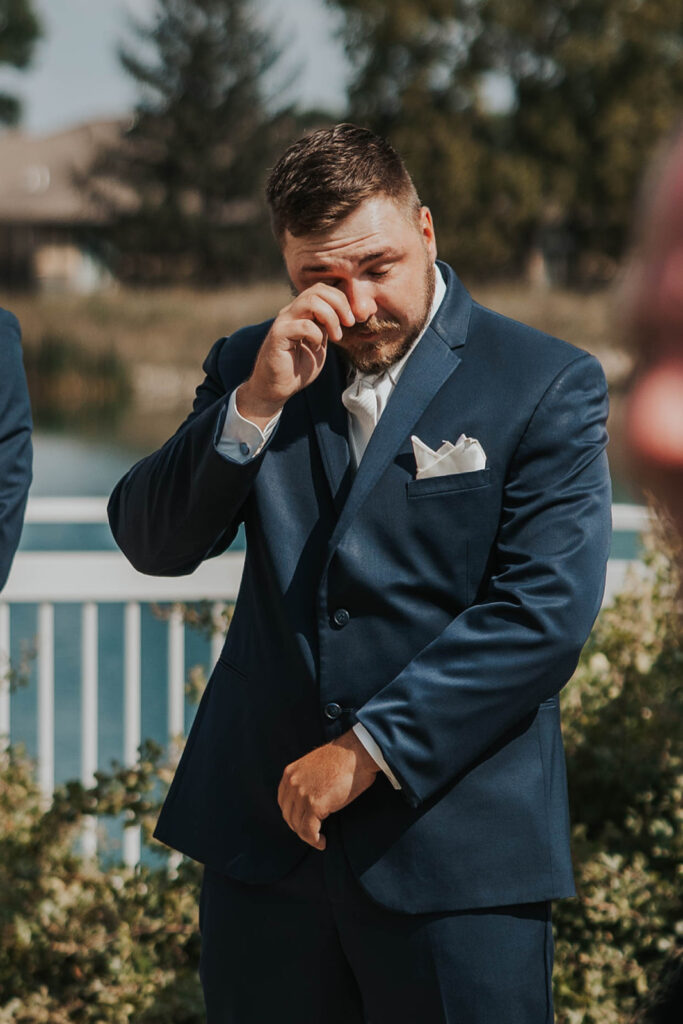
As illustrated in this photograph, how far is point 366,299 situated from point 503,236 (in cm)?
3452

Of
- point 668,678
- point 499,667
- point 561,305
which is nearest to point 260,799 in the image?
point 499,667

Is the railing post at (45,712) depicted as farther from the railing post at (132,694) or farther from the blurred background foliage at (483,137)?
the blurred background foliage at (483,137)

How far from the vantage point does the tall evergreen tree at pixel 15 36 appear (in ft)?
127

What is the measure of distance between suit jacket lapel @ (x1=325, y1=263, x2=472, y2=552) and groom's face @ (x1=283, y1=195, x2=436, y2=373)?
4 centimetres

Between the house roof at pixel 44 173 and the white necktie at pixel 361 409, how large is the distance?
140 ft

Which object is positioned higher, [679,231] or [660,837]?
[679,231]

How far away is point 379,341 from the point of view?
2059 mm

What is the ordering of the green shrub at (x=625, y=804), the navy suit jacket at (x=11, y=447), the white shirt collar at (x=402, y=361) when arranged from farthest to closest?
1. the green shrub at (x=625, y=804)
2. the navy suit jacket at (x=11, y=447)
3. the white shirt collar at (x=402, y=361)

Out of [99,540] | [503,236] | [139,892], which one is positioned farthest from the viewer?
[503,236]

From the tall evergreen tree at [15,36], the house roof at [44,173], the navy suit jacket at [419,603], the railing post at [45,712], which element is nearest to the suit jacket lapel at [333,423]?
the navy suit jacket at [419,603]

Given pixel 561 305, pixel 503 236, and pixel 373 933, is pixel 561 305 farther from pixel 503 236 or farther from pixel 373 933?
pixel 373 933

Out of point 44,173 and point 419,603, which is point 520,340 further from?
point 44,173

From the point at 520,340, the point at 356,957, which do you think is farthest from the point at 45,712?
the point at 520,340

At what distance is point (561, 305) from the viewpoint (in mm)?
31688
